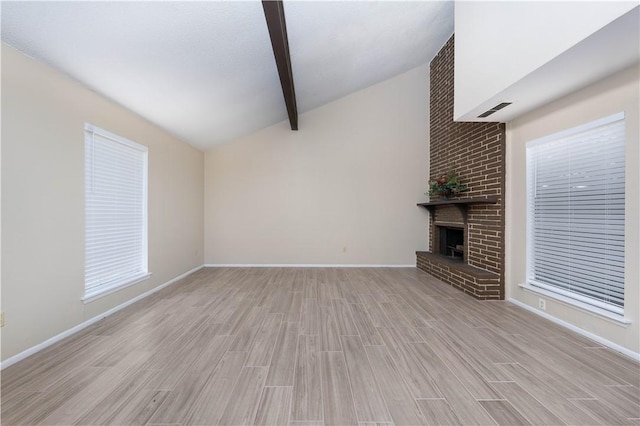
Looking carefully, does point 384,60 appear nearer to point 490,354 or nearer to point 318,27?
point 318,27

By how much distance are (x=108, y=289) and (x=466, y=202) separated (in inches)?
185

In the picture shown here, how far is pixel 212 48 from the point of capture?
2547 mm

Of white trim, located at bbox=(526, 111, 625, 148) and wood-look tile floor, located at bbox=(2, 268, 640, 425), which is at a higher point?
white trim, located at bbox=(526, 111, 625, 148)

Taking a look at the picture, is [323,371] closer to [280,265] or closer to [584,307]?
[584,307]

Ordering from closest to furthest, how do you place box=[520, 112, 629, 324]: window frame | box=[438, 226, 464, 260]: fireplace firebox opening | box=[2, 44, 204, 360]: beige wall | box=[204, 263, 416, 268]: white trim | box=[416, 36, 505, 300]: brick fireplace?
box=[2, 44, 204, 360]: beige wall < box=[520, 112, 629, 324]: window frame < box=[416, 36, 505, 300]: brick fireplace < box=[438, 226, 464, 260]: fireplace firebox opening < box=[204, 263, 416, 268]: white trim

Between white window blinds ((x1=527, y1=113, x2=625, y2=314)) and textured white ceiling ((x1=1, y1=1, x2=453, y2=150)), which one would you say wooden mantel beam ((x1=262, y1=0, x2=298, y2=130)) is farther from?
white window blinds ((x1=527, y1=113, x2=625, y2=314))

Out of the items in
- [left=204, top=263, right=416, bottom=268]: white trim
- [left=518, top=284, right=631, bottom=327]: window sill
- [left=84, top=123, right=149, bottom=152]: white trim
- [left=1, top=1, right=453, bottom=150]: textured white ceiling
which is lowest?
[left=204, top=263, right=416, bottom=268]: white trim

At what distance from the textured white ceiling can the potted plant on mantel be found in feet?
7.52

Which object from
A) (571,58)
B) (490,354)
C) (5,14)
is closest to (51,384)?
(5,14)

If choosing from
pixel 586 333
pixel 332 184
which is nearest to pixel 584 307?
pixel 586 333

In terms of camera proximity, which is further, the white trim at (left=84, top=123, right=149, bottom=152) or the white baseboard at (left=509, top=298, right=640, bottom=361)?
the white trim at (left=84, top=123, right=149, bottom=152)

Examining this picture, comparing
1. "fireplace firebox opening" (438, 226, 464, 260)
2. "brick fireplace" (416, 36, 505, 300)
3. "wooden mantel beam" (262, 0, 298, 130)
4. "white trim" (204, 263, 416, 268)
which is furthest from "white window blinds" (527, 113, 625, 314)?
"wooden mantel beam" (262, 0, 298, 130)

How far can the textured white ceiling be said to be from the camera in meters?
1.92

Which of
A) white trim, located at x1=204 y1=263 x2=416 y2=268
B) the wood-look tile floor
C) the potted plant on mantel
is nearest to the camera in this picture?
the wood-look tile floor
